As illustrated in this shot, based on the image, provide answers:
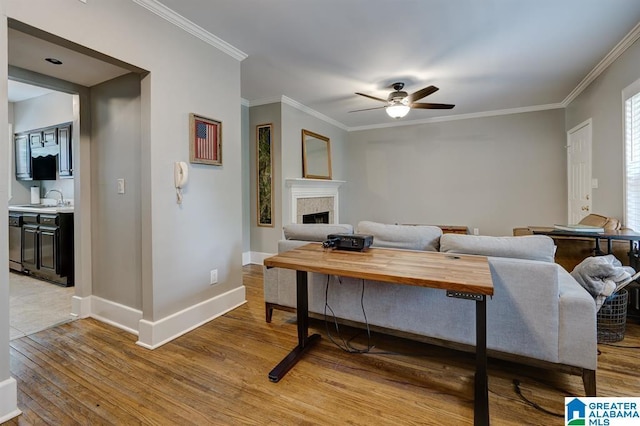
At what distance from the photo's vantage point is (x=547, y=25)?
2.50 meters

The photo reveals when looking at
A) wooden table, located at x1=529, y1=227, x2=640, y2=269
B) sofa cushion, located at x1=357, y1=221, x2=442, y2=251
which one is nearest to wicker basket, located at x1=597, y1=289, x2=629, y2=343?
wooden table, located at x1=529, y1=227, x2=640, y2=269

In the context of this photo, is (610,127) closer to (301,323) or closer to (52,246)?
(301,323)

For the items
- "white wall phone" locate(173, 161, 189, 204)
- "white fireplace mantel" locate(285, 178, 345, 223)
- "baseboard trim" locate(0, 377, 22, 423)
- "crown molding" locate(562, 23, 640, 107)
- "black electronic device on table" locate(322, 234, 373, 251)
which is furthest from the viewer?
"white fireplace mantel" locate(285, 178, 345, 223)

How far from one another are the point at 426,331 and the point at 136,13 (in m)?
2.90

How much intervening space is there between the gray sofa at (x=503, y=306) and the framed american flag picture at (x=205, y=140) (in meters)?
1.30

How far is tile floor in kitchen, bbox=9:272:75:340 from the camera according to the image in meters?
2.51

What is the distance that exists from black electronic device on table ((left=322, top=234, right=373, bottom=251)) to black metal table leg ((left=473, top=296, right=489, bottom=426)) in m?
0.79

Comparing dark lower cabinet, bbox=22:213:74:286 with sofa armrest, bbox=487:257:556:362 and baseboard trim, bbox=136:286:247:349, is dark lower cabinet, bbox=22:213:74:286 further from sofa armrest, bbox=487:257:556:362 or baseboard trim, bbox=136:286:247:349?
sofa armrest, bbox=487:257:556:362

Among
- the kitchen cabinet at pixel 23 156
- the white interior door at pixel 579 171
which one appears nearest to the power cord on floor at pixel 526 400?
the white interior door at pixel 579 171

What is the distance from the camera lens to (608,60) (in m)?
3.10

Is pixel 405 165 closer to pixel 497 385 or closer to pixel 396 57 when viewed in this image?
pixel 396 57

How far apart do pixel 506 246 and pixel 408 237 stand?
60 centimetres

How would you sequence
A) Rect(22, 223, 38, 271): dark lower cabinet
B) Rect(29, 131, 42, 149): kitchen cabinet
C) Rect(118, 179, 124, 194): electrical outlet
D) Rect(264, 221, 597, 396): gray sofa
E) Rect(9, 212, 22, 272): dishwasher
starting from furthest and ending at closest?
Rect(29, 131, 42, 149): kitchen cabinet → Rect(9, 212, 22, 272): dishwasher → Rect(22, 223, 38, 271): dark lower cabinet → Rect(118, 179, 124, 194): electrical outlet → Rect(264, 221, 597, 396): gray sofa

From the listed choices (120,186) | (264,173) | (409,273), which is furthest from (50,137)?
(409,273)
